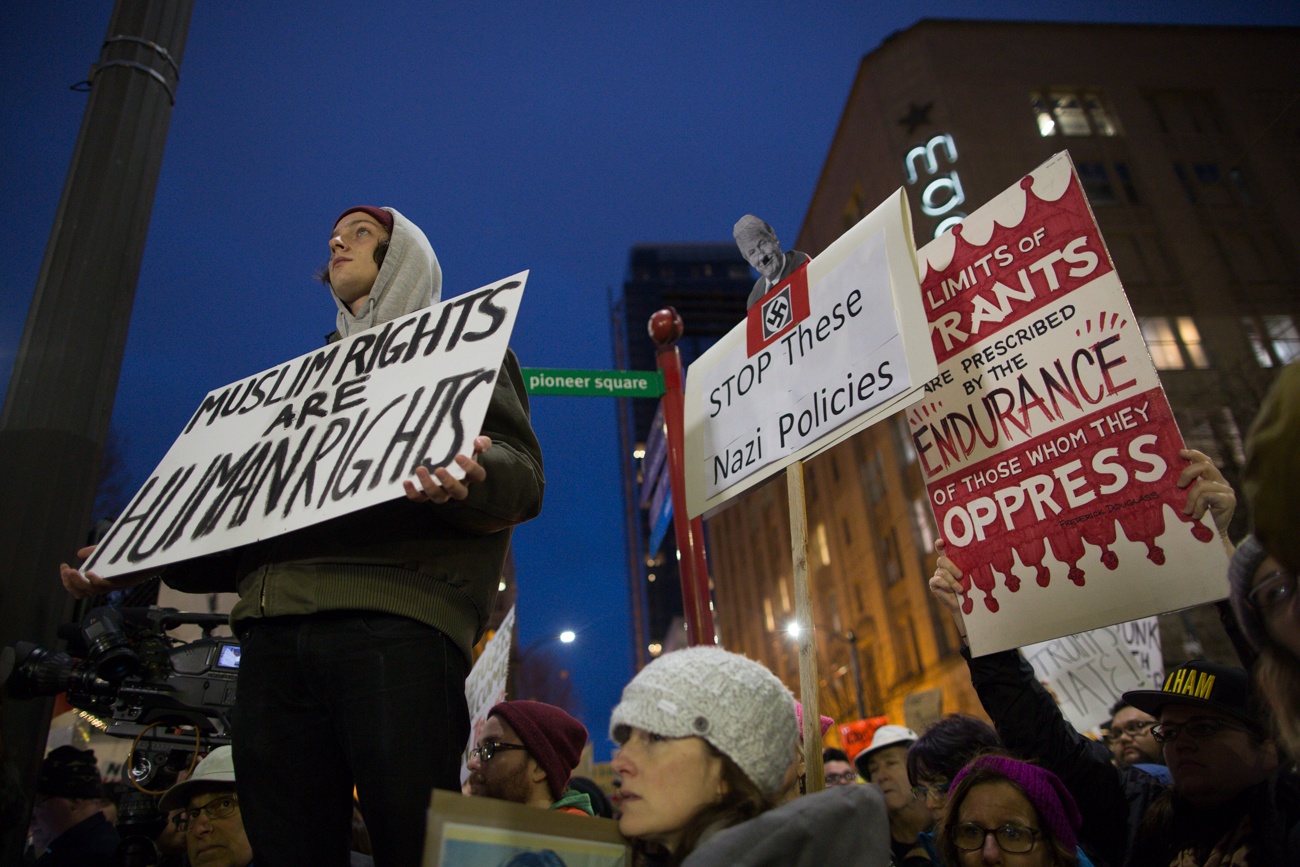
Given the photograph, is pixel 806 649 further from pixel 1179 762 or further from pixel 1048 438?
pixel 1179 762

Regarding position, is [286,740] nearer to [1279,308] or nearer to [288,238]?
[1279,308]

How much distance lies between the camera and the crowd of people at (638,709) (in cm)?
158

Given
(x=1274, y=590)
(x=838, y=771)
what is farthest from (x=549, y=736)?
(x=838, y=771)

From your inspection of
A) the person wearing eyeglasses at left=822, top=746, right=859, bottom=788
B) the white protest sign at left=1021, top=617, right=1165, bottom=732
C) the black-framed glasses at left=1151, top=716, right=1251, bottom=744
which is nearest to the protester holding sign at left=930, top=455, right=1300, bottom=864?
the black-framed glasses at left=1151, top=716, right=1251, bottom=744

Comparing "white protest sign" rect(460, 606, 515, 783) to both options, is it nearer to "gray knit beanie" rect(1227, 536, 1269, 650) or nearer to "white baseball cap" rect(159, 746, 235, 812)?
Answer: "white baseball cap" rect(159, 746, 235, 812)

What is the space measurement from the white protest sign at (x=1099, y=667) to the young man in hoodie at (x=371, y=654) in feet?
16.6

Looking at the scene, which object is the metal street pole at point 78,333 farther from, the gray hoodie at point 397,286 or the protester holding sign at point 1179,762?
the protester holding sign at point 1179,762

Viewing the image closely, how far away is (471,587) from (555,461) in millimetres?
145605

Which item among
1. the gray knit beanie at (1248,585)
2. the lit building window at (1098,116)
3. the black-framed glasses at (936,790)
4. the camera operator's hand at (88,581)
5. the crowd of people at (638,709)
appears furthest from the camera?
the lit building window at (1098,116)

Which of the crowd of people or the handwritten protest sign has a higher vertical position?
the handwritten protest sign

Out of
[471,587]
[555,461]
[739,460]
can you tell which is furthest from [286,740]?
[555,461]

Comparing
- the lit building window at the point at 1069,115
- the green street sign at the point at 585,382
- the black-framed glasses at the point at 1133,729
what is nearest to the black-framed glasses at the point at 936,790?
the black-framed glasses at the point at 1133,729

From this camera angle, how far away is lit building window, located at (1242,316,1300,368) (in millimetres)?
19203

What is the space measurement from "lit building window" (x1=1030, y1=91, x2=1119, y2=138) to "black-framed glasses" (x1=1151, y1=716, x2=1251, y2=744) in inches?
1133
